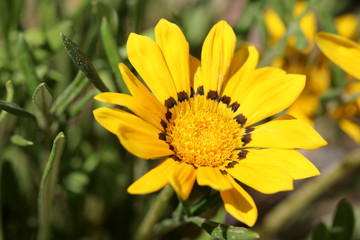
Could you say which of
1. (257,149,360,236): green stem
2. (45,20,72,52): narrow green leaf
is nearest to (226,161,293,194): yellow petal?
(257,149,360,236): green stem

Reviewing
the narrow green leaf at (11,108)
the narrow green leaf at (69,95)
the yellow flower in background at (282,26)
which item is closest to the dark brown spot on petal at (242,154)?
the narrow green leaf at (69,95)

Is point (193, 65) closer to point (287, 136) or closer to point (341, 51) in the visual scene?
point (287, 136)

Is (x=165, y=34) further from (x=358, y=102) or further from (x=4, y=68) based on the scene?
(x=358, y=102)

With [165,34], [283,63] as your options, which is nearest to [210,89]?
[165,34]

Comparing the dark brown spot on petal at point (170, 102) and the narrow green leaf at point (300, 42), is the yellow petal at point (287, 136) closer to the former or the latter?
the dark brown spot on petal at point (170, 102)

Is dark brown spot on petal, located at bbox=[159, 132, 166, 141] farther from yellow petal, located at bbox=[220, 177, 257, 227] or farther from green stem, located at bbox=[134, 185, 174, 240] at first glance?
yellow petal, located at bbox=[220, 177, 257, 227]
